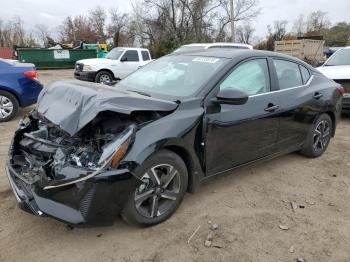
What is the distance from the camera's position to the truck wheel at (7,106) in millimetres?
7438

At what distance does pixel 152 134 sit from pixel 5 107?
5.67 m

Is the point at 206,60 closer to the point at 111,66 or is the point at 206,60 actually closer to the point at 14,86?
the point at 14,86

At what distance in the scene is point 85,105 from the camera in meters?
3.02

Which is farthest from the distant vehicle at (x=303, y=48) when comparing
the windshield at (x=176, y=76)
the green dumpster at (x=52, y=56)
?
the windshield at (x=176, y=76)

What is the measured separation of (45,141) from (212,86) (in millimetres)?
1719

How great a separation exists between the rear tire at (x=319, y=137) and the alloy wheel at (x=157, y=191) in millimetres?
2583

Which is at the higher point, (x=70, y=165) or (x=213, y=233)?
(x=70, y=165)

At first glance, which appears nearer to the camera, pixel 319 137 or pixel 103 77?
pixel 319 137

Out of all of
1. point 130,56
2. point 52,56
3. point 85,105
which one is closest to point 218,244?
point 85,105

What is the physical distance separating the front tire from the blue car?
5.49 metres

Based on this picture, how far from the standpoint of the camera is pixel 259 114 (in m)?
3.99

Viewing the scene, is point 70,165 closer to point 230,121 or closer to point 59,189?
point 59,189

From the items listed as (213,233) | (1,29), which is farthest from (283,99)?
(1,29)

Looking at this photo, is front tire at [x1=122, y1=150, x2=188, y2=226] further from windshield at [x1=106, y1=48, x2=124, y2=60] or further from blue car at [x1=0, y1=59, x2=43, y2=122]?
windshield at [x1=106, y1=48, x2=124, y2=60]
